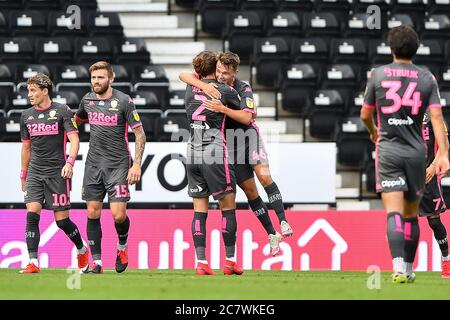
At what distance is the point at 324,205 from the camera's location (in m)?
18.4

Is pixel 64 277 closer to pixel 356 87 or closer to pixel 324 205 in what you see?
pixel 324 205

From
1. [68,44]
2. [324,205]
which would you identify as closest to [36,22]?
[68,44]

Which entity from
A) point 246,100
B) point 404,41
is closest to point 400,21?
point 246,100

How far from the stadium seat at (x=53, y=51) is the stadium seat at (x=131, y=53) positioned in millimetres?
840

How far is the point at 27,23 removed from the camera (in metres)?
21.8

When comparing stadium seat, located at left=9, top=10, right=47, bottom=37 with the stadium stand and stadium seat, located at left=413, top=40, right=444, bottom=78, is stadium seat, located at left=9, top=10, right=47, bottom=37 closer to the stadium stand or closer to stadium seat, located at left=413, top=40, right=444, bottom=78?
the stadium stand

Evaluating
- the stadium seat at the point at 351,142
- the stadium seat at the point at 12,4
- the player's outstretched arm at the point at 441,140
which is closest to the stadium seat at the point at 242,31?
the stadium seat at the point at 351,142

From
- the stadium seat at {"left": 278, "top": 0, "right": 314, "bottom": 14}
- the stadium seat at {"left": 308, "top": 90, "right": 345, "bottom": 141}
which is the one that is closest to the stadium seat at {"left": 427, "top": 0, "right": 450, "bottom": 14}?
the stadium seat at {"left": 278, "top": 0, "right": 314, "bottom": 14}

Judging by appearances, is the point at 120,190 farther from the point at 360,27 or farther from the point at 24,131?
the point at 360,27

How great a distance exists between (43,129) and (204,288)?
13.9ft

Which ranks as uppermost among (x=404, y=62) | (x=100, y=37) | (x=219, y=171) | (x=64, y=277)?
(x=100, y=37)

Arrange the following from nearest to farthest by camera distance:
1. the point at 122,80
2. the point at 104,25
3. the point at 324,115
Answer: the point at 324,115
the point at 122,80
the point at 104,25

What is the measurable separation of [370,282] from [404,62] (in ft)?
6.56

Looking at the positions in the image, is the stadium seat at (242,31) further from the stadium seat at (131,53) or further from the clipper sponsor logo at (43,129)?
the clipper sponsor logo at (43,129)
